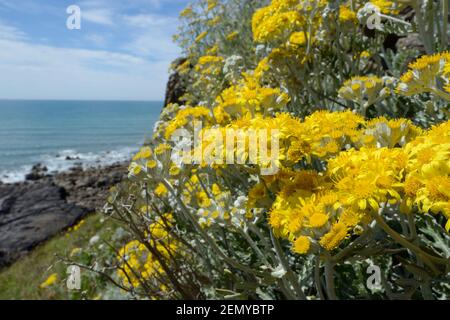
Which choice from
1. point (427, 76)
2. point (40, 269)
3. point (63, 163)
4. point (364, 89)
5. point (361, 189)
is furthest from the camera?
point (63, 163)

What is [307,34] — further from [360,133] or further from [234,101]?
[360,133]

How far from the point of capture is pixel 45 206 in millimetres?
21984

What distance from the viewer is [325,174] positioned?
5.94 ft

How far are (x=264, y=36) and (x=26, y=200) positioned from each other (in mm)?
23002

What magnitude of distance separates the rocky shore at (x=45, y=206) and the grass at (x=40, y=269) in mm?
1067

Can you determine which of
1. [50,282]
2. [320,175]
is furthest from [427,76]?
[50,282]

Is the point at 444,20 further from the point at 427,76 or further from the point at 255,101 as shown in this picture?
the point at 255,101

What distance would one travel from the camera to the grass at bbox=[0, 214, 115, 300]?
10000 millimetres

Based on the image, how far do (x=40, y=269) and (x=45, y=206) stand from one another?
973 centimetres

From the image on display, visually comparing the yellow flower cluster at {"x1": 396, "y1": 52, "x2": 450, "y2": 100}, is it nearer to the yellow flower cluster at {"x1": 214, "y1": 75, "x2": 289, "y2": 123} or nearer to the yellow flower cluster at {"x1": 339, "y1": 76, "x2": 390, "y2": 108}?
the yellow flower cluster at {"x1": 339, "y1": 76, "x2": 390, "y2": 108}

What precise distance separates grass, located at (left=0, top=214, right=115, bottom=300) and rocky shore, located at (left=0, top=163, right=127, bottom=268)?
3.50ft

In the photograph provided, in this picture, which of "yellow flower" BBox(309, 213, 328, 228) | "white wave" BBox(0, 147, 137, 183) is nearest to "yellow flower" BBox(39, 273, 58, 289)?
"yellow flower" BBox(309, 213, 328, 228)

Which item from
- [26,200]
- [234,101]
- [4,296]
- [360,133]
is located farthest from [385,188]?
[26,200]

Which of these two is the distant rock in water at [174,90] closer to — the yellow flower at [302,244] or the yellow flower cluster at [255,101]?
the yellow flower cluster at [255,101]
